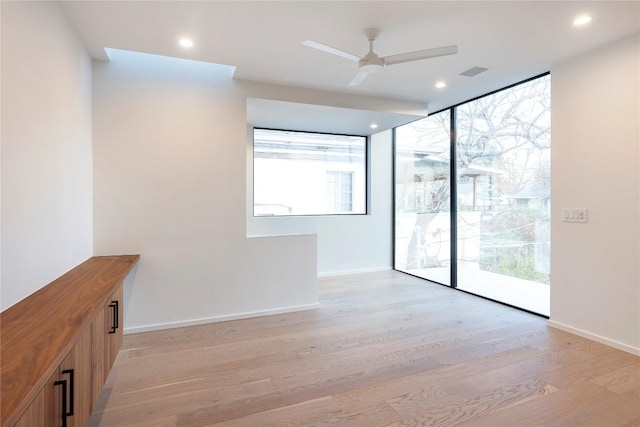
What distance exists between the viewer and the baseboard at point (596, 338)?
2736mm

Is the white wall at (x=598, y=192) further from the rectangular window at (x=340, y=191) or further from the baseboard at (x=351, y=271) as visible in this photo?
the rectangular window at (x=340, y=191)

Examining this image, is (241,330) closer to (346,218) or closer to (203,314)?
(203,314)

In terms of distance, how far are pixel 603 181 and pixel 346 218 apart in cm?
349

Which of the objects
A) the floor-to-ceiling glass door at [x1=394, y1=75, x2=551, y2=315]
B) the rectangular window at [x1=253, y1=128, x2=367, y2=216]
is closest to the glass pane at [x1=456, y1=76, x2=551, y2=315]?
the floor-to-ceiling glass door at [x1=394, y1=75, x2=551, y2=315]

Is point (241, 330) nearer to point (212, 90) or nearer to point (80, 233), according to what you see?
point (80, 233)

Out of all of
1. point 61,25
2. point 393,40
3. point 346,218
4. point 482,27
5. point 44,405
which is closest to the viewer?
point 44,405

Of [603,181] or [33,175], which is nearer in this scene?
A: [33,175]

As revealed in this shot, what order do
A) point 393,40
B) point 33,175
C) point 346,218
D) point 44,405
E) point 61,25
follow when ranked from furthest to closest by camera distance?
1. point 346,218
2. point 393,40
3. point 61,25
4. point 33,175
5. point 44,405

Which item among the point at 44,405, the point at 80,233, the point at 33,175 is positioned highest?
the point at 33,175

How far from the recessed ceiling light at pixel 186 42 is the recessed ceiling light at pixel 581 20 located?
2.99 meters

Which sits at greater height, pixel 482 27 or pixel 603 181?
pixel 482 27

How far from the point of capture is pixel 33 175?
187cm

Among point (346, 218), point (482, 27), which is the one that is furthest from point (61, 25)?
point (346, 218)

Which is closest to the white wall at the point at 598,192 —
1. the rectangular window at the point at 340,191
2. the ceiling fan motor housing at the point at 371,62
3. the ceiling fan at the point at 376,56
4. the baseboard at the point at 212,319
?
the ceiling fan at the point at 376,56
